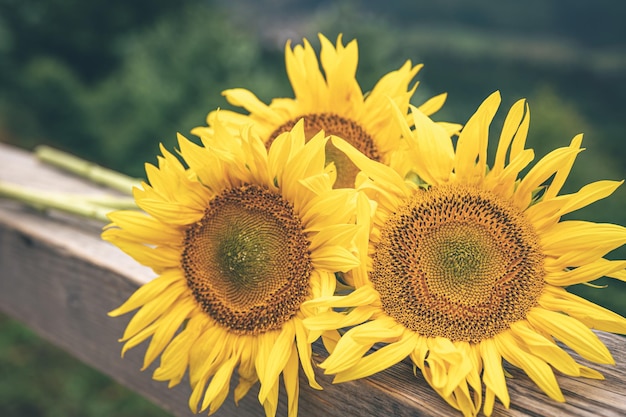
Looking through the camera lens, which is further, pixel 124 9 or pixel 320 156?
pixel 124 9

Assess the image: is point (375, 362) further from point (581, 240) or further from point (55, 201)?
point (55, 201)

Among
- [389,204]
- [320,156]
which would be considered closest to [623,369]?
[389,204]

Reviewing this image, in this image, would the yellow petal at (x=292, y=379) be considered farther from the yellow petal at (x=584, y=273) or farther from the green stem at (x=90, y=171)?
the green stem at (x=90, y=171)

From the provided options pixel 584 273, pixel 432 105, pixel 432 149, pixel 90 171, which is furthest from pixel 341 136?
pixel 90 171

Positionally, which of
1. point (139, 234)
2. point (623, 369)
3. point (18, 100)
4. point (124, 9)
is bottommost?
point (139, 234)

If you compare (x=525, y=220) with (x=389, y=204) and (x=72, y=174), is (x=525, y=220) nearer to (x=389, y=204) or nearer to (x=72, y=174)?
(x=389, y=204)

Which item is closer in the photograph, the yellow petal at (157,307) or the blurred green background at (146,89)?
the yellow petal at (157,307)

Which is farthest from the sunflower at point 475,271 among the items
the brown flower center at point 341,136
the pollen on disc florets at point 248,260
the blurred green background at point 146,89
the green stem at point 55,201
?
the blurred green background at point 146,89
